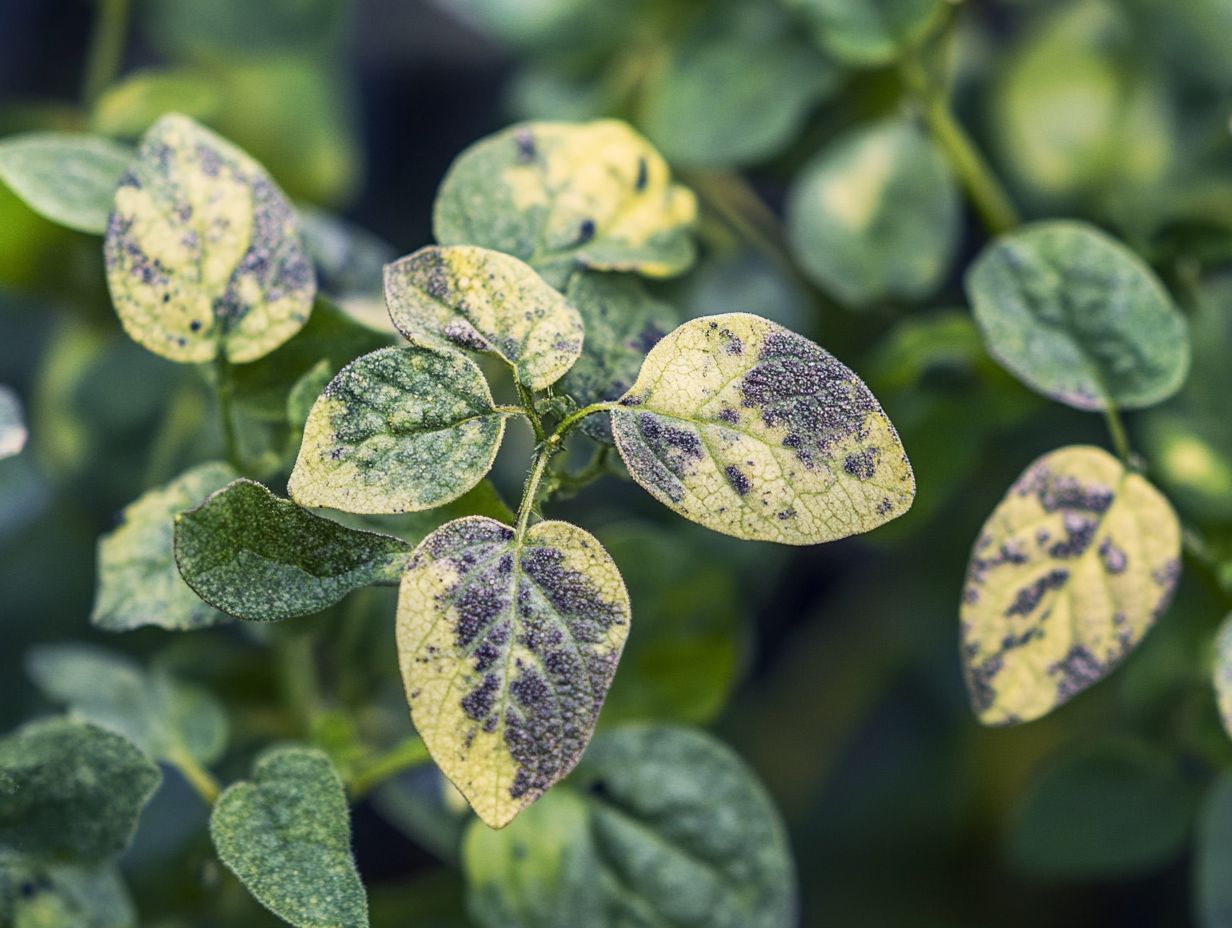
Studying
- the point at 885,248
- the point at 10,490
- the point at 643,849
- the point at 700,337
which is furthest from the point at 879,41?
the point at 10,490

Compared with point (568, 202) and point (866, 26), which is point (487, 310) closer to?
point (568, 202)

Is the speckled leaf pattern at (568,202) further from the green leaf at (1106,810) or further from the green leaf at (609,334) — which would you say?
the green leaf at (1106,810)

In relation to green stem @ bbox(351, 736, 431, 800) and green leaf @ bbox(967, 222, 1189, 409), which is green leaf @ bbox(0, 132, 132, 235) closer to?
green stem @ bbox(351, 736, 431, 800)

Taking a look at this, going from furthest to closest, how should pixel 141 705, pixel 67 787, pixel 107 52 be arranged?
1. pixel 107 52
2. pixel 141 705
3. pixel 67 787

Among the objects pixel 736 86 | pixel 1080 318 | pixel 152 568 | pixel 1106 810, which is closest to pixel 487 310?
pixel 152 568

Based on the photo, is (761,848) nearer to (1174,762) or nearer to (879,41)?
(1174,762)

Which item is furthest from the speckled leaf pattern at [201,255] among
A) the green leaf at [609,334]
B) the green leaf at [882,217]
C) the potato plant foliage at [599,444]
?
the green leaf at [882,217]
